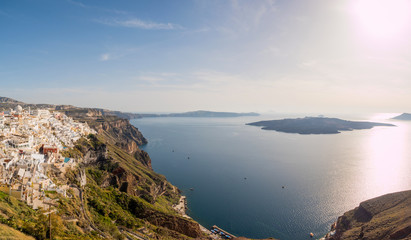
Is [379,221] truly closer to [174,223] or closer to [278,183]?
[278,183]

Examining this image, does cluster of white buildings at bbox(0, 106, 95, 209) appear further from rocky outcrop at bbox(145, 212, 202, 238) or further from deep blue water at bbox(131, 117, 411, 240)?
deep blue water at bbox(131, 117, 411, 240)

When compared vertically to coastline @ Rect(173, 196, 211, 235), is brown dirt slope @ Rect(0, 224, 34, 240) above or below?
above

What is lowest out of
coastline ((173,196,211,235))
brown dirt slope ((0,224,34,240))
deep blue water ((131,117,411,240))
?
coastline ((173,196,211,235))

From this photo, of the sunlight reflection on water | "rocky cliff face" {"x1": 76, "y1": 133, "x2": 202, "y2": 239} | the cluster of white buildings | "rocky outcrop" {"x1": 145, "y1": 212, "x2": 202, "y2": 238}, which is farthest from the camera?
the sunlight reflection on water

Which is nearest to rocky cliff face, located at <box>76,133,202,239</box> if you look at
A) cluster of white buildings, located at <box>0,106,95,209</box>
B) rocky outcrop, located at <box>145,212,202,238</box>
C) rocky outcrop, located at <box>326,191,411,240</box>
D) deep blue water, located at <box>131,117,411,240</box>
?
rocky outcrop, located at <box>145,212,202,238</box>

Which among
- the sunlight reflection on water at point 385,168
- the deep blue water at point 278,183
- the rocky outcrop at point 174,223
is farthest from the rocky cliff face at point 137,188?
the sunlight reflection on water at point 385,168

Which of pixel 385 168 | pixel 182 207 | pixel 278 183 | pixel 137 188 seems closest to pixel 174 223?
pixel 182 207

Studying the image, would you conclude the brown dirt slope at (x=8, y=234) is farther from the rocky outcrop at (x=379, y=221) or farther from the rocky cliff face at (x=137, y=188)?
the rocky outcrop at (x=379, y=221)
